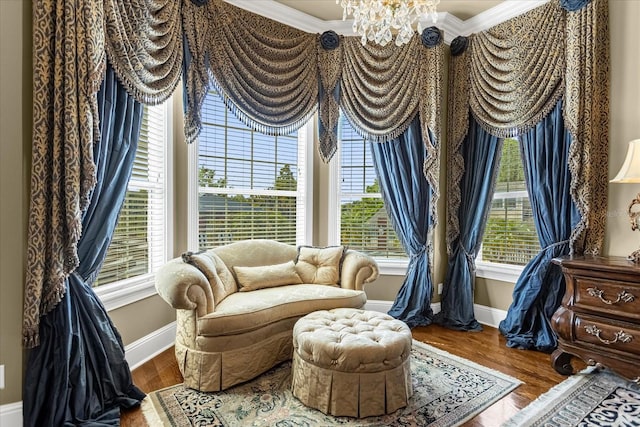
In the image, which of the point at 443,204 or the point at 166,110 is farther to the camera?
the point at 443,204

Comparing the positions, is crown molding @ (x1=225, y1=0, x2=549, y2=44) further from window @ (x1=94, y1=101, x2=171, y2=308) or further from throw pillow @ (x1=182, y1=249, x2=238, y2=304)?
throw pillow @ (x1=182, y1=249, x2=238, y2=304)

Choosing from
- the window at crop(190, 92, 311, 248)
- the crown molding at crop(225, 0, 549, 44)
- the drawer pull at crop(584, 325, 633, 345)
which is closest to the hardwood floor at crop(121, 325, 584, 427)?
the drawer pull at crop(584, 325, 633, 345)

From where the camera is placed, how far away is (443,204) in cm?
354

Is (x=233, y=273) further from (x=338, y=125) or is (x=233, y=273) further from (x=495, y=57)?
(x=495, y=57)

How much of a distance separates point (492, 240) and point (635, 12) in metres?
2.07

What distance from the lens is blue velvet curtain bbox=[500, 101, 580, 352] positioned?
2760 mm

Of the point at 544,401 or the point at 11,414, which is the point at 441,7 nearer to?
the point at 544,401

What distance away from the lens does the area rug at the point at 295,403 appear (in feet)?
6.02

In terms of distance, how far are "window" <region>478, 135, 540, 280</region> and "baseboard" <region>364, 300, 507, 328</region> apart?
483 mm

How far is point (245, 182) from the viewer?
3350mm

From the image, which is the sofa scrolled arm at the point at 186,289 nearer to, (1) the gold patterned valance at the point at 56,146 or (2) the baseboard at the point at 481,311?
(1) the gold patterned valance at the point at 56,146

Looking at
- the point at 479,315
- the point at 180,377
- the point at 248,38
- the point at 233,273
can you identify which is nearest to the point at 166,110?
the point at 248,38

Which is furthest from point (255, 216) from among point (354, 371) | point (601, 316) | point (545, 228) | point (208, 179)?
point (601, 316)

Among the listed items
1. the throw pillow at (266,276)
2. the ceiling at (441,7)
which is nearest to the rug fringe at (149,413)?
the throw pillow at (266,276)
